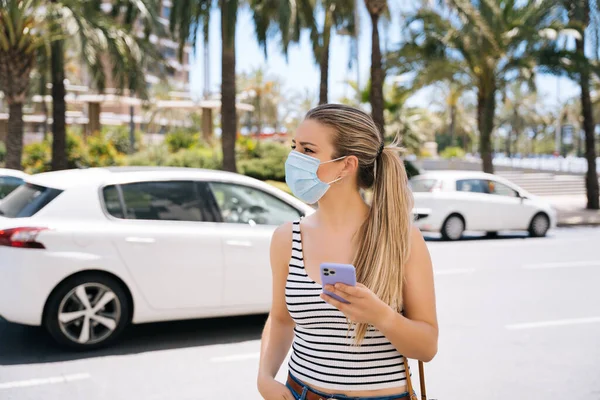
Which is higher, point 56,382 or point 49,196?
point 49,196

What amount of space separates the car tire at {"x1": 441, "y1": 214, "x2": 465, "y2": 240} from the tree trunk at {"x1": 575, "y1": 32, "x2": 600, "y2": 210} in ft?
33.7

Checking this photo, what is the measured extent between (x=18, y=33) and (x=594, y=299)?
15985 mm

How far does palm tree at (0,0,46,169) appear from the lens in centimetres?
1841

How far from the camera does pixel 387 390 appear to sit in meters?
2.18

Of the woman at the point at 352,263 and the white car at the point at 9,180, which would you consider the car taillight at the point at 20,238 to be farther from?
the white car at the point at 9,180

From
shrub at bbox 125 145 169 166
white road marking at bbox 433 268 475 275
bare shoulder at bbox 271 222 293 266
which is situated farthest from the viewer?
shrub at bbox 125 145 169 166

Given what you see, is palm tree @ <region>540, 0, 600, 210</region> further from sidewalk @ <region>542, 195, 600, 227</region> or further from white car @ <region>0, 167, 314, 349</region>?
white car @ <region>0, 167, 314, 349</region>

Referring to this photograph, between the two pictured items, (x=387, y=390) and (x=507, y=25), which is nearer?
(x=387, y=390)

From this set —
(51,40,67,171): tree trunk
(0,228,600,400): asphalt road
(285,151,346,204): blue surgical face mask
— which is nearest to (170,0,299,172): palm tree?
(51,40,67,171): tree trunk

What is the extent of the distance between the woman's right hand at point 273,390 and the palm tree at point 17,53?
1800cm

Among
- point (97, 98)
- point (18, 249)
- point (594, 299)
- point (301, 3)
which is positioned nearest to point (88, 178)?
point (18, 249)

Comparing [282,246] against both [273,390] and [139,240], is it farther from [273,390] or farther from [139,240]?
[139,240]

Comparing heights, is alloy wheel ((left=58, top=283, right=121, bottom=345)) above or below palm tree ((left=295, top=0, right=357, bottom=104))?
below

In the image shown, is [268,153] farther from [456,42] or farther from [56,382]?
[56,382]
